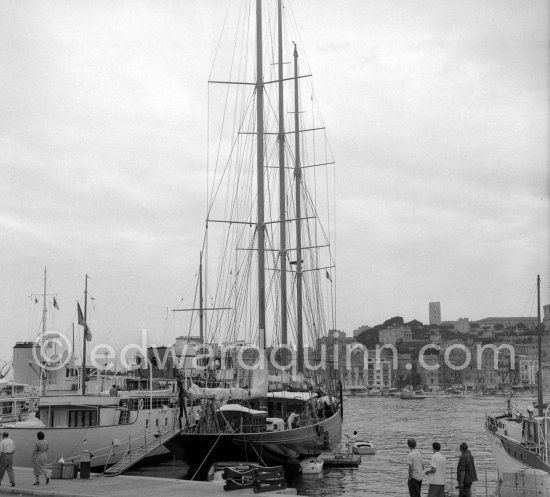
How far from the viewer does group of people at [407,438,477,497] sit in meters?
18.1

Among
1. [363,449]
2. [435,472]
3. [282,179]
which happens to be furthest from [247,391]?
[363,449]

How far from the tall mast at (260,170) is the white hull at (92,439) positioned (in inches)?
282

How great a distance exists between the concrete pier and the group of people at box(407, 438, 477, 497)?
350cm

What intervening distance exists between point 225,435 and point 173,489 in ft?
38.9

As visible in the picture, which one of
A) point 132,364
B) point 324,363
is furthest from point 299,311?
point 132,364

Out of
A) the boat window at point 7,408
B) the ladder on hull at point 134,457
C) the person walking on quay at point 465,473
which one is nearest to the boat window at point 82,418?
the ladder on hull at point 134,457

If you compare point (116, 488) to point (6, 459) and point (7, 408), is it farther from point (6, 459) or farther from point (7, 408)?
point (7, 408)

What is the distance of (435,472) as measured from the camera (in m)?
18.1

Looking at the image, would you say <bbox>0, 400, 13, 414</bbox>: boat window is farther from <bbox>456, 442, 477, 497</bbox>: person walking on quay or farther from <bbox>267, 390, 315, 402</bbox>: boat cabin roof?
<bbox>456, 442, 477, 497</bbox>: person walking on quay

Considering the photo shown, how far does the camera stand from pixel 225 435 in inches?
1280

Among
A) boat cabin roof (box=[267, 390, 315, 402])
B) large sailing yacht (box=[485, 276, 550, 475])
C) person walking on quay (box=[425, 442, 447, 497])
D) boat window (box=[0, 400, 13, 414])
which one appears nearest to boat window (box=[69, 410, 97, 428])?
boat window (box=[0, 400, 13, 414])

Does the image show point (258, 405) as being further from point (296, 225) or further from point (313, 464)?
point (296, 225)

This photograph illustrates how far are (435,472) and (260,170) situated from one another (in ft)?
77.9

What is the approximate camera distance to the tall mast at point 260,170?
37.9 m
